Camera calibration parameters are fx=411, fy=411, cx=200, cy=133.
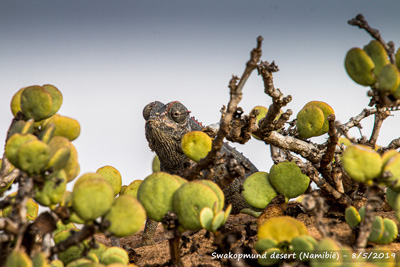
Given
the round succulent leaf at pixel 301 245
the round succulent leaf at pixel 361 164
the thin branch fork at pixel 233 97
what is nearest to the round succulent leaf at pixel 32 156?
the thin branch fork at pixel 233 97

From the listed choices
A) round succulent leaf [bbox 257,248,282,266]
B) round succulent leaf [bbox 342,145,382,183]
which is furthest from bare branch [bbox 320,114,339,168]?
round succulent leaf [bbox 257,248,282,266]

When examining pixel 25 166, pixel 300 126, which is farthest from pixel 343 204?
pixel 25 166

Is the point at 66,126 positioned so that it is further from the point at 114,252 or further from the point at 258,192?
the point at 258,192

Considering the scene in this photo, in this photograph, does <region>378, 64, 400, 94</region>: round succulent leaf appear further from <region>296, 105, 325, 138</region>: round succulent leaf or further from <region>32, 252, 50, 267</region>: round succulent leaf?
<region>32, 252, 50, 267</region>: round succulent leaf

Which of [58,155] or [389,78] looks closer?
[58,155]

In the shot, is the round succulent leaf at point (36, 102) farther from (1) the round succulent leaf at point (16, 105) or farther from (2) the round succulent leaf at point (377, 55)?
(2) the round succulent leaf at point (377, 55)

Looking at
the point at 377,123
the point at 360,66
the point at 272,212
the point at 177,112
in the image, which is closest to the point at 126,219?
the point at 360,66

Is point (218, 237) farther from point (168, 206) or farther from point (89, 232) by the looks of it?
point (89, 232)
